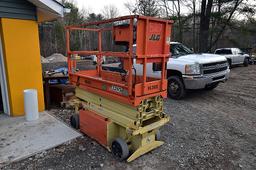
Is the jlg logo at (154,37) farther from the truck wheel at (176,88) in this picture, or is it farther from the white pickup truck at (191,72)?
the truck wheel at (176,88)

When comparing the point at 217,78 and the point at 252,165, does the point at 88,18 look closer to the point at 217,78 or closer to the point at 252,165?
the point at 217,78

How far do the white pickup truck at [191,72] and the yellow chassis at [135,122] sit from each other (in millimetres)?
2480

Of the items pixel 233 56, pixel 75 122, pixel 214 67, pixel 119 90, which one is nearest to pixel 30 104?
pixel 75 122

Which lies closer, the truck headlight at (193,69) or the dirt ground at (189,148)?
the dirt ground at (189,148)

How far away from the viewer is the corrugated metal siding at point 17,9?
14.1ft

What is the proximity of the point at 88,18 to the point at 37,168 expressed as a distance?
2088 centimetres

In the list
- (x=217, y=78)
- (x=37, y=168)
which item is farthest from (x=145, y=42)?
(x=217, y=78)

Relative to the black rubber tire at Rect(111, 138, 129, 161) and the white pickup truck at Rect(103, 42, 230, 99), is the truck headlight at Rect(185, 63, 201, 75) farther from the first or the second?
the black rubber tire at Rect(111, 138, 129, 161)

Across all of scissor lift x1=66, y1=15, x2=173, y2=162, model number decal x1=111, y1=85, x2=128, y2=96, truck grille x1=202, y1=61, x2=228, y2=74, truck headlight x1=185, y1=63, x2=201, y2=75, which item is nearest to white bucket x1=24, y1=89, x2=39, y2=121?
scissor lift x1=66, y1=15, x2=173, y2=162

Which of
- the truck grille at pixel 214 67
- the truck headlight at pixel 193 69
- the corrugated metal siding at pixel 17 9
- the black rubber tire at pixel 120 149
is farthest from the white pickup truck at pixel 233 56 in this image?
the black rubber tire at pixel 120 149

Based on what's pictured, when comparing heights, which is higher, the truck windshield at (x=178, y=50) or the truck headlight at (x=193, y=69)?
the truck windshield at (x=178, y=50)

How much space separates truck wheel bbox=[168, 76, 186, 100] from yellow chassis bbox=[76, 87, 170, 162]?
2977mm

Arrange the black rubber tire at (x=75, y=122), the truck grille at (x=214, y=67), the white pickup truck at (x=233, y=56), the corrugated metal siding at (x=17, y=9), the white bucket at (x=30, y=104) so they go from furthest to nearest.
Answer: the white pickup truck at (x=233, y=56) → the truck grille at (x=214, y=67) → the white bucket at (x=30, y=104) → the corrugated metal siding at (x=17, y=9) → the black rubber tire at (x=75, y=122)

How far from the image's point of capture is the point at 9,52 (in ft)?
14.7
